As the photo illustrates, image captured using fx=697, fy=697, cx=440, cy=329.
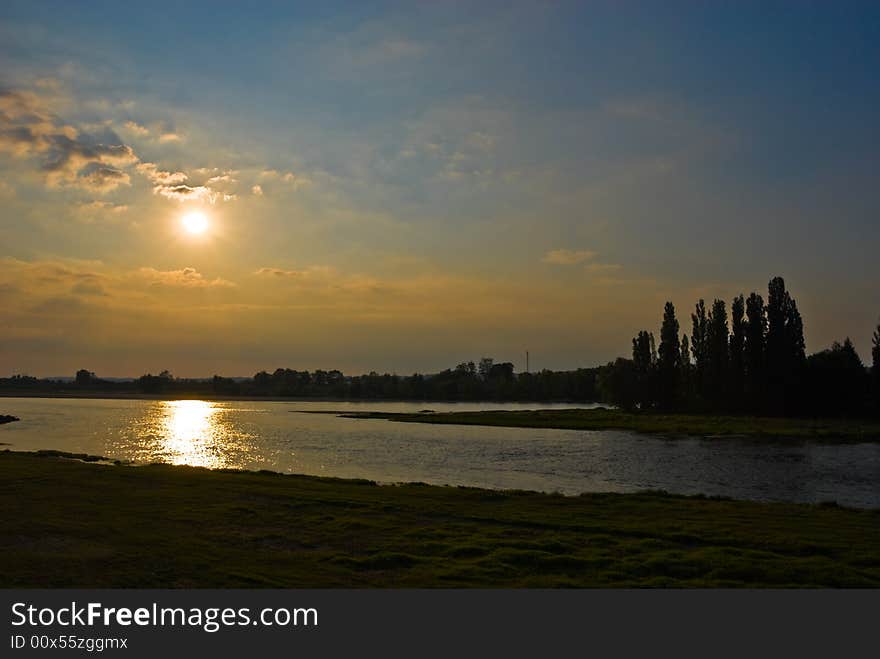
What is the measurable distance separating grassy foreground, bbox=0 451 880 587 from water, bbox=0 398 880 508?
7.53 meters

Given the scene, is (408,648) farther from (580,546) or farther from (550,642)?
(580,546)

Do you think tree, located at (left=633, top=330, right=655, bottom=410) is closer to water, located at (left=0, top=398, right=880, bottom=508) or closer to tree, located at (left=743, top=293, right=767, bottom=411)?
tree, located at (left=743, top=293, right=767, bottom=411)

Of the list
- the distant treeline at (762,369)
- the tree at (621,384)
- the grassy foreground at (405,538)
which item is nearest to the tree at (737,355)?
the distant treeline at (762,369)

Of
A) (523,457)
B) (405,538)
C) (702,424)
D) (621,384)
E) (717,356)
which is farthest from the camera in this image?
(621,384)

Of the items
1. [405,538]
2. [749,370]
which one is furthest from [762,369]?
[405,538]

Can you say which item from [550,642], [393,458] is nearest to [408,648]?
[550,642]

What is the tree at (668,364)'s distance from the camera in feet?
333

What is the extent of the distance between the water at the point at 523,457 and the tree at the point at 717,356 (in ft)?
96.1

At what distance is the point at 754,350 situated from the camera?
302 ft

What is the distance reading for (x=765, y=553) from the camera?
15906mm

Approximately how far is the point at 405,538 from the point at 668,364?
91226 mm

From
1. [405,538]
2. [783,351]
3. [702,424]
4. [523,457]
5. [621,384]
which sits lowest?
[523,457]

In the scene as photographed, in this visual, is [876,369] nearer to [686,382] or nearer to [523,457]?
[686,382]

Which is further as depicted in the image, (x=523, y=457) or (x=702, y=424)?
(x=702, y=424)
